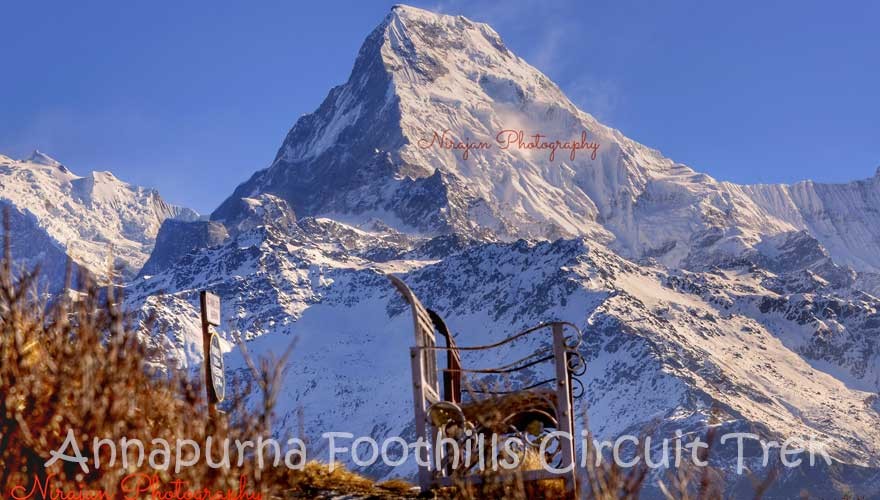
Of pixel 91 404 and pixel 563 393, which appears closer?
pixel 91 404

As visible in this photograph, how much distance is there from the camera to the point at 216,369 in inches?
344

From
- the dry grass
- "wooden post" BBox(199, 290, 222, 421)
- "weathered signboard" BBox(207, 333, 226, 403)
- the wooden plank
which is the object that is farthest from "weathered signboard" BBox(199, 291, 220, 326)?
the wooden plank

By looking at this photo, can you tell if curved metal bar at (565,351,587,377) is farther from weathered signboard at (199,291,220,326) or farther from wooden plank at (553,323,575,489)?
weathered signboard at (199,291,220,326)

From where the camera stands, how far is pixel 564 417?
25.4 feet

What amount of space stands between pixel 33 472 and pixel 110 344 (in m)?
0.70

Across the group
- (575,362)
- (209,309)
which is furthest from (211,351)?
(575,362)

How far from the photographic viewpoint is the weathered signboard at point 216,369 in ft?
28.1

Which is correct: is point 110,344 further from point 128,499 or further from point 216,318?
point 216,318

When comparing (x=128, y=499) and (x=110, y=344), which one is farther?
(x=110, y=344)

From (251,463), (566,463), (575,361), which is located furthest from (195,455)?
(575,361)

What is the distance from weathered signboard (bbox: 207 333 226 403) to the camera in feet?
28.1

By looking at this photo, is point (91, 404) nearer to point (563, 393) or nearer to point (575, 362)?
point (563, 393)

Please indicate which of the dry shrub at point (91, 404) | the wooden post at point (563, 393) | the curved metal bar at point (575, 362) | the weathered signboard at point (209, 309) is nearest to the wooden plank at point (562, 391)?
the wooden post at point (563, 393)

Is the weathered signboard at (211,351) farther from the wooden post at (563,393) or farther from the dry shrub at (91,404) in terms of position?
the wooden post at (563,393)
